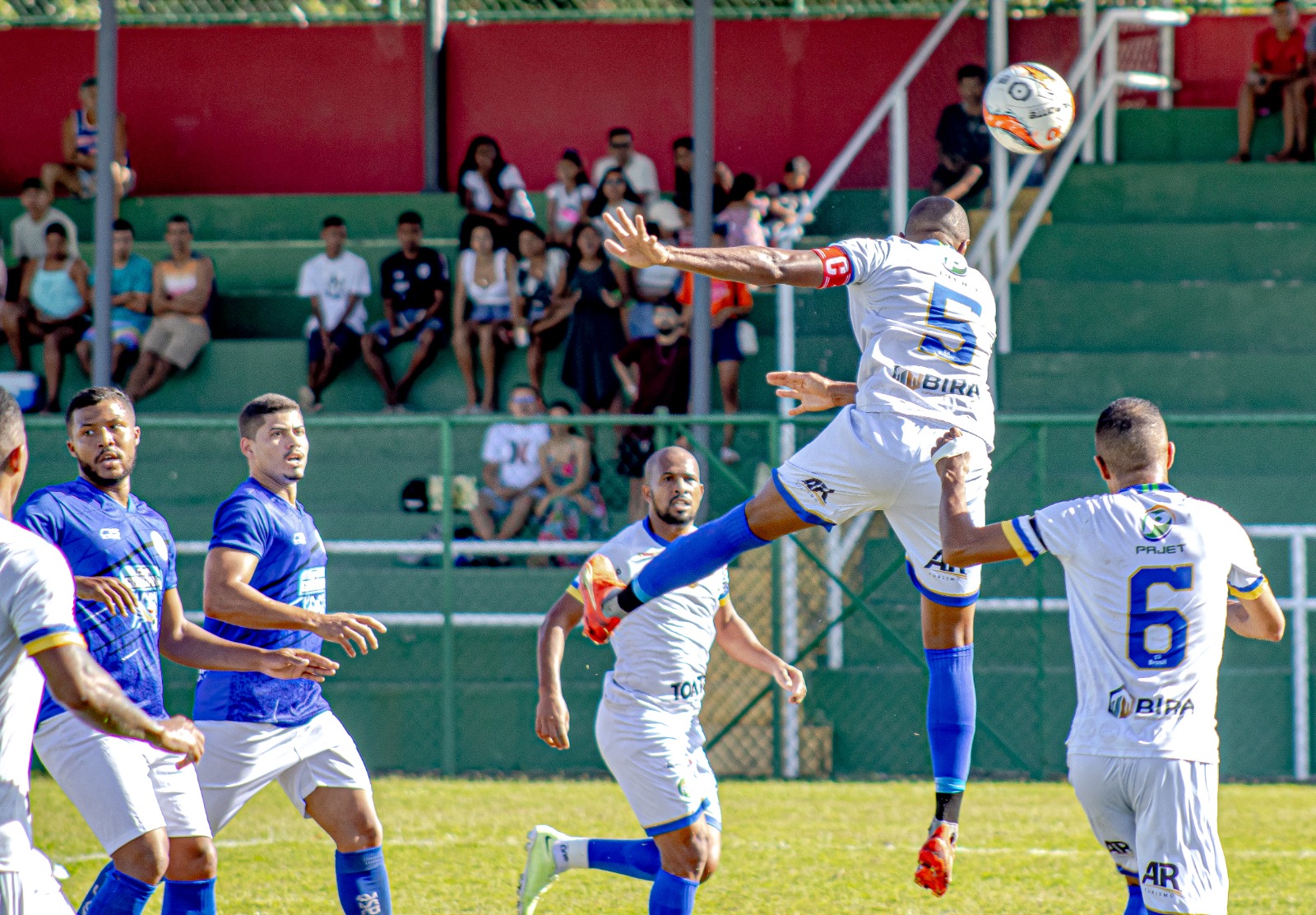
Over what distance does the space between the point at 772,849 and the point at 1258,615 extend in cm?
427

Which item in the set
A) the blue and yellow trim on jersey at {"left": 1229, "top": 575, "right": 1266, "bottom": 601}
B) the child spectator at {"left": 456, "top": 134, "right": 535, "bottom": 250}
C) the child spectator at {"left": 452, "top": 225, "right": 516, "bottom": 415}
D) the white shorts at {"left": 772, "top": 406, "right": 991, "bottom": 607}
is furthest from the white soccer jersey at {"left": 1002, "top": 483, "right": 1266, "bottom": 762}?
the child spectator at {"left": 456, "top": 134, "right": 535, "bottom": 250}

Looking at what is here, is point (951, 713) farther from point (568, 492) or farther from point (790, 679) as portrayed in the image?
point (568, 492)

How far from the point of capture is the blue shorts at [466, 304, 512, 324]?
13688mm

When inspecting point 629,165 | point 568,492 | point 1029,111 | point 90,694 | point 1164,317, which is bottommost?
point 568,492

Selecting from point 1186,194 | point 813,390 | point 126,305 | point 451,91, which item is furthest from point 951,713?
point 451,91

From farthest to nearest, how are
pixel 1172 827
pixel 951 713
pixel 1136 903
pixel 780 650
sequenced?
1. pixel 780 650
2. pixel 951 713
3. pixel 1136 903
4. pixel 1172 827

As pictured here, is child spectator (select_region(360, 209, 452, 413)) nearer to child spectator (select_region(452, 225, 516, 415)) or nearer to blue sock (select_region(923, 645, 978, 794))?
child spectator (select_region(452, 225, 516, 415))

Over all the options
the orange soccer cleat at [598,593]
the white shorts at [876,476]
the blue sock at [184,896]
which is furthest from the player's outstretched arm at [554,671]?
the blue sock at [184,896]

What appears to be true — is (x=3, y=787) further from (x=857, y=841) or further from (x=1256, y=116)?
(x=1256, y=116)

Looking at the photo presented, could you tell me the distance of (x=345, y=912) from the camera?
5.76 meters

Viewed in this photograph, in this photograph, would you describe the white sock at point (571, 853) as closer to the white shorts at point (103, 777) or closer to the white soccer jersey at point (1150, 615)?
the white shorts at point (103, 777)

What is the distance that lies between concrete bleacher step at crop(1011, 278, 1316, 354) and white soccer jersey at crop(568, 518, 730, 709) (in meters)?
8.40

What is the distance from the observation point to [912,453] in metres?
5.55

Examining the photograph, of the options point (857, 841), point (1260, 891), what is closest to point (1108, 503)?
point (1260, 891)
